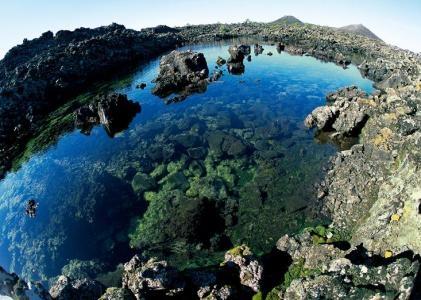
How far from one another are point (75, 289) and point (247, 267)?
1382cm

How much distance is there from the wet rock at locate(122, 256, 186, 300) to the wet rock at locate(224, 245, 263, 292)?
4830 millimetres

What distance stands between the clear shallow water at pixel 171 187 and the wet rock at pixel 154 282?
6990 mm

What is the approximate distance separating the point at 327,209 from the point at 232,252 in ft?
41.4

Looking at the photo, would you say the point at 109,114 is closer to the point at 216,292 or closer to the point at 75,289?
the point at 75,289

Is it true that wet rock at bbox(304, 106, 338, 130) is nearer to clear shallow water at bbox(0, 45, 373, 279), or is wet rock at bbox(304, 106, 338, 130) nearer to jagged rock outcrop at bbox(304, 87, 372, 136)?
jagged rock outcrop at bbox(304, 87, 372, 136)

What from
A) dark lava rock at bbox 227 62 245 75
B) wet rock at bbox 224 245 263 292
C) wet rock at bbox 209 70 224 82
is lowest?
dark lava rock at bbox 227 62 245 75

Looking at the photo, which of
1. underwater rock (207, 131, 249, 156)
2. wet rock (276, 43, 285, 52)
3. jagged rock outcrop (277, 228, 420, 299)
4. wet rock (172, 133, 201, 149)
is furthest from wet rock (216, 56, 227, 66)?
jagged rock outcrop (277, 228, 420, 299)

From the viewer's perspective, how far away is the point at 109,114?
6712 centimetres

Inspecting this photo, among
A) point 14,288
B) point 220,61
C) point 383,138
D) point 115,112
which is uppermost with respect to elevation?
point 14,288

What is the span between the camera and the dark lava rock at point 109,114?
66.8 metres

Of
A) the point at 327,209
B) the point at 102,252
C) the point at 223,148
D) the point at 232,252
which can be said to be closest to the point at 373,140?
the point at 327,209

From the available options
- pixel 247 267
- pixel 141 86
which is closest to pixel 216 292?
pixel 247 267

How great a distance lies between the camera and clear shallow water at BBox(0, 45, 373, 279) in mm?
37562

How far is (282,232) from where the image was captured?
3622 cm
